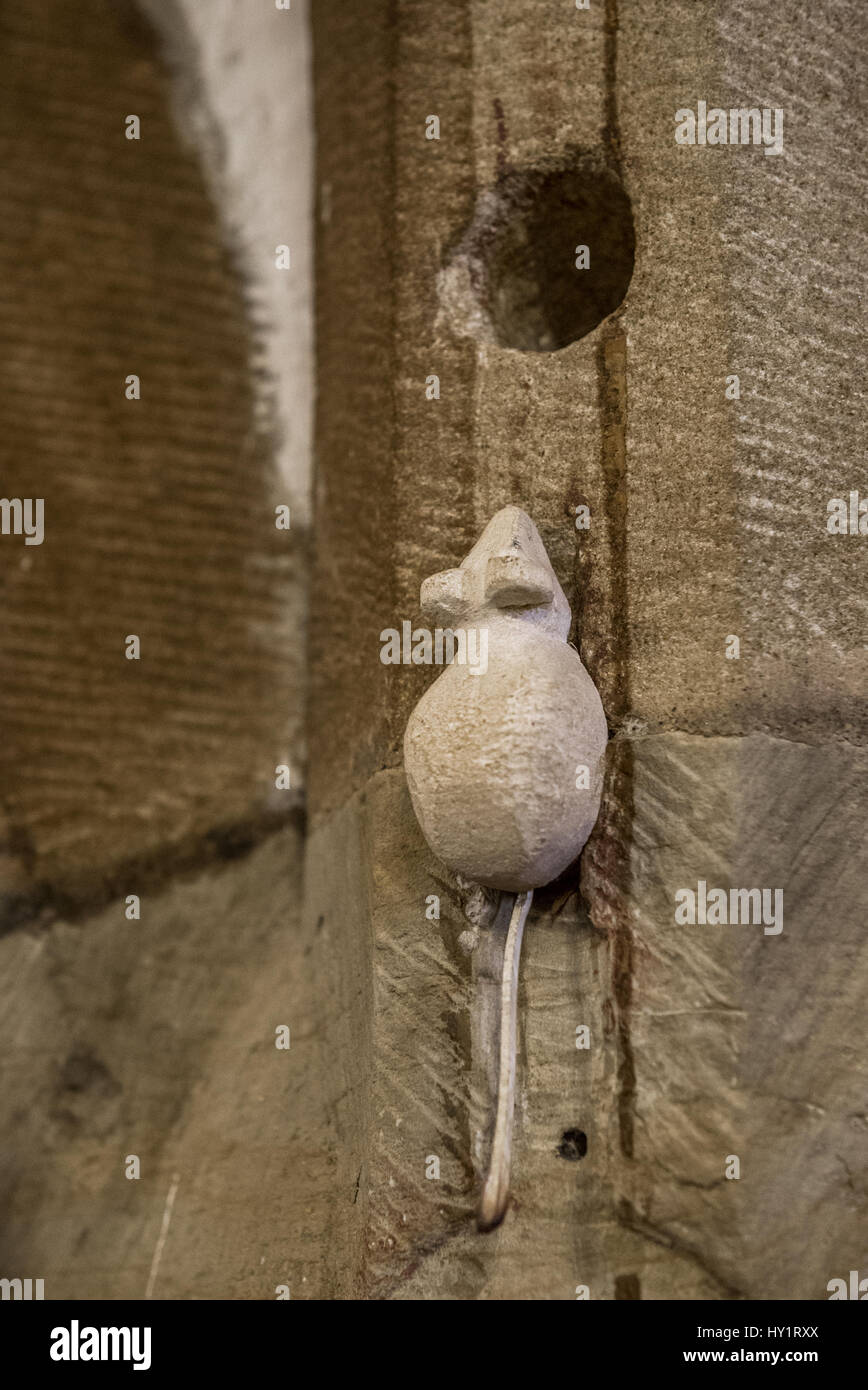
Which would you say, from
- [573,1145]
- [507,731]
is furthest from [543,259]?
[573,1145]

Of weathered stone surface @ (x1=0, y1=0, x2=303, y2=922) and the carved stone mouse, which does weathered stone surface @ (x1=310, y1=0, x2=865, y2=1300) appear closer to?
the carved stone mouse

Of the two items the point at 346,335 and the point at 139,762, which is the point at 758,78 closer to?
the point at 346,335

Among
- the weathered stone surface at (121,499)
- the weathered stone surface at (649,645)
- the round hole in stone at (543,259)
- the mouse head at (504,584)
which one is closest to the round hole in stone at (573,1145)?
the weathered stone surface at (649,645)

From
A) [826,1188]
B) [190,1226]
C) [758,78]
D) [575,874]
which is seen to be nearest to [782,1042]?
[826,1188]

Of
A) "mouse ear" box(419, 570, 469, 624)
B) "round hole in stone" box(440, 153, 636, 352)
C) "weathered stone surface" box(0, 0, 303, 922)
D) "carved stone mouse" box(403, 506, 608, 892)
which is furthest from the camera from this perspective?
"weathered stone surface" box(0, 0, 303, 922)

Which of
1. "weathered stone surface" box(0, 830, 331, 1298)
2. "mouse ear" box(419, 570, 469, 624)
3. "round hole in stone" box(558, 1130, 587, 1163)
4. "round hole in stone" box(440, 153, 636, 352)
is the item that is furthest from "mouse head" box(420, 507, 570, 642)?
"weathered stone surface" box(0, 830, 331, 1298)

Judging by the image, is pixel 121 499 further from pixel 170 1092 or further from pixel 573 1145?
pixel 573 1145
